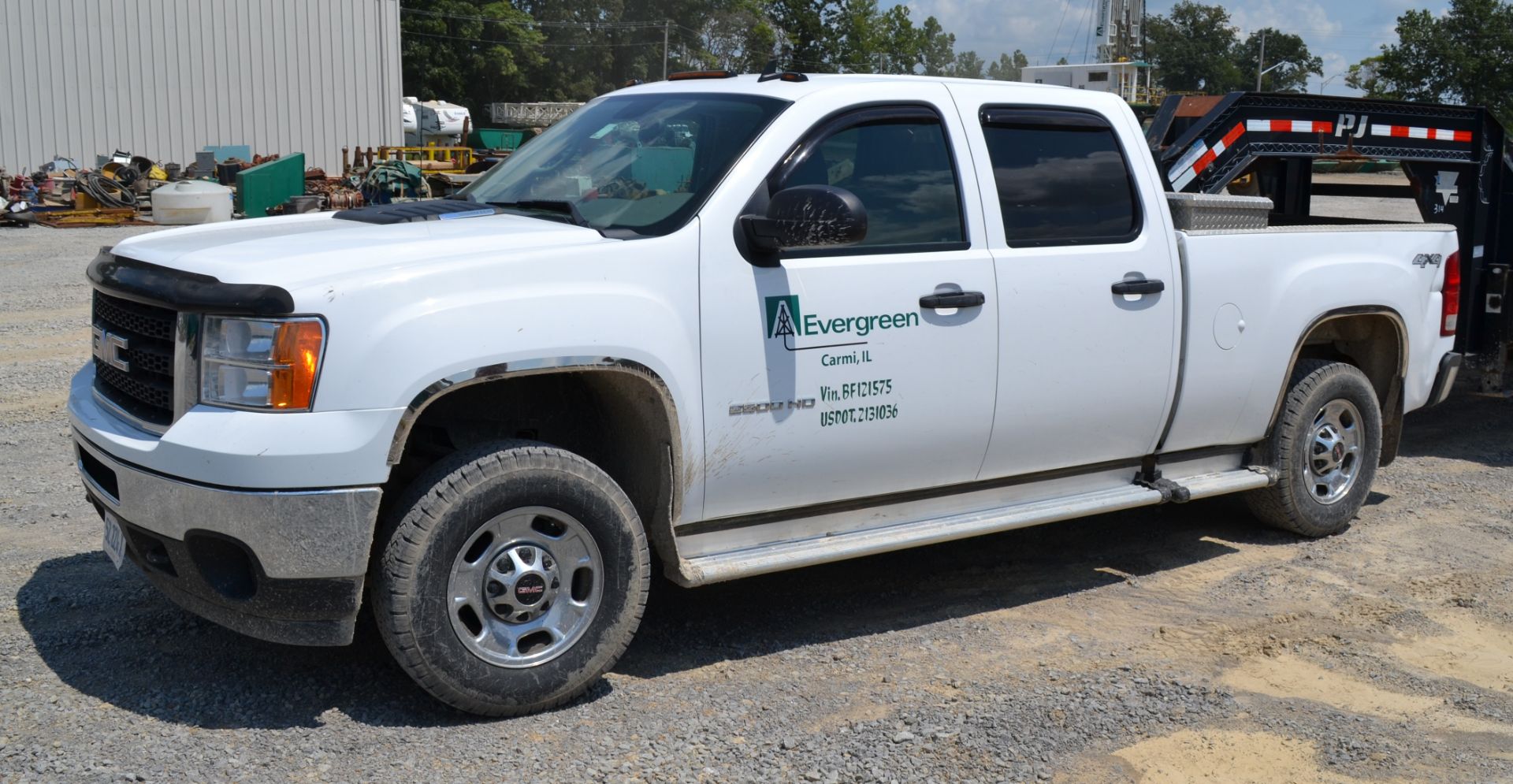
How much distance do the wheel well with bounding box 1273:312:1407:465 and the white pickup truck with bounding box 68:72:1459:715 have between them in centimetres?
71

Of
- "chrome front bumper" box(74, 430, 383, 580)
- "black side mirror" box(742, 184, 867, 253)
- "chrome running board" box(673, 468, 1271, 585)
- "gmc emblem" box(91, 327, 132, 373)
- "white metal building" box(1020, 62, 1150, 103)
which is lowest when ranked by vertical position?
"chrome running board" box(673, 468, 1271, 585)

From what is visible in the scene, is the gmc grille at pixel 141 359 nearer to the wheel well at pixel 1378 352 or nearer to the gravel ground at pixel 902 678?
the gravel ground at pixel 902 678

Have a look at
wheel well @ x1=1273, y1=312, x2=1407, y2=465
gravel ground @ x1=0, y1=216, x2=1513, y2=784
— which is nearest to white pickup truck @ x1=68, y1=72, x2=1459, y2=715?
gravel ground @ x1=0, y1=216, x2=1513, y2=784

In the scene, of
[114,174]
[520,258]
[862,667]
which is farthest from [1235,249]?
[114,174]

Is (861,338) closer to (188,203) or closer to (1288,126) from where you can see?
(1288,126)

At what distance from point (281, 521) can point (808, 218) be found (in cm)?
177

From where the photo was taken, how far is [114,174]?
2467 cm

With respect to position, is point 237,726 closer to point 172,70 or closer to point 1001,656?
point 1001,656

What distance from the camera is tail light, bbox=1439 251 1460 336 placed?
262 inches

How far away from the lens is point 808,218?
4.21 meters

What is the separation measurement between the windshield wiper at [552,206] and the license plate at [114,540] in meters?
1.62

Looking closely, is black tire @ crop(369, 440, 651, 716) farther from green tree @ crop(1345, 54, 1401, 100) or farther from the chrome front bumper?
green tree @ crop(1345, 54, 1401, 100)

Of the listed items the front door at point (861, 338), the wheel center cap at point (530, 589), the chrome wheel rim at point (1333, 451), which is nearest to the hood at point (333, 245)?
the front door at point (861, 338)

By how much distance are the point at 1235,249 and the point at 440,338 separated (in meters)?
3.44
